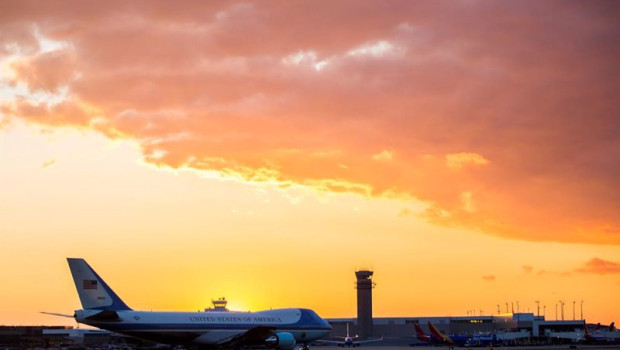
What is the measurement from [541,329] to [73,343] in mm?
109204

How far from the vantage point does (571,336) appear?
558 feet

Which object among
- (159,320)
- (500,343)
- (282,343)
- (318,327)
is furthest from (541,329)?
(159,320)

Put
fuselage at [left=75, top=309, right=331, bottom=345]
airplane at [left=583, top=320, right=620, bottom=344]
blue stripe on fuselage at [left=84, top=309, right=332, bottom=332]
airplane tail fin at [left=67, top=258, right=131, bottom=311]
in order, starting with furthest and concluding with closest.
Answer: airplane at [left=583, top=320, right=620, bottom=344] < fuselage at [left=75, top=309, right=331, bottom=345] < blue stripe on fuselage at [left=84, top=309, right=332, bottom=332] < airplane tail fin at [left=67, top=258, right=131, bottom=311]

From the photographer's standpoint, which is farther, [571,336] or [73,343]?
[571,336]

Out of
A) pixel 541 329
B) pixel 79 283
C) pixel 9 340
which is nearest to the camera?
pixel 79 283

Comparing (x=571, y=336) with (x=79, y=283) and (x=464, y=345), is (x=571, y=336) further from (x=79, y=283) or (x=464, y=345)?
(x=79, y=283)

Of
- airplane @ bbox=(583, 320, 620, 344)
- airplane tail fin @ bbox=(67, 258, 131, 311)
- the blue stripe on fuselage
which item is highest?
airplane tail fin @ bbox=(67, 258, 131, 311)

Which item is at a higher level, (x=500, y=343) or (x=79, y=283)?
(x=79, y=283)

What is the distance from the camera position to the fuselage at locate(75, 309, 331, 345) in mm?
82188

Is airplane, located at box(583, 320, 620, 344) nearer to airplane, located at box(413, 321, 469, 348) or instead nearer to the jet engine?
airplane, located at box(413, 321, 469, 348)

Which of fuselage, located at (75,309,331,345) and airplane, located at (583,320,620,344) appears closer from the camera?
fuselage, located at (75,309,331,345)

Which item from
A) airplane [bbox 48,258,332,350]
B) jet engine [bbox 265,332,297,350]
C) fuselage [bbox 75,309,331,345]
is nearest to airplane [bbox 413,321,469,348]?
fuselage [bbox 75,309,331,345]

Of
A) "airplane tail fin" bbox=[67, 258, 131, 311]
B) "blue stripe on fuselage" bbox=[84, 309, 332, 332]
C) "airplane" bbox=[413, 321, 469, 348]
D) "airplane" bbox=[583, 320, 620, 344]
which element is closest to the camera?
"airplane tail fin" bbox=[67, 258, 131, 311]

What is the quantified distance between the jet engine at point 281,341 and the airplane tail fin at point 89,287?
742 inches
